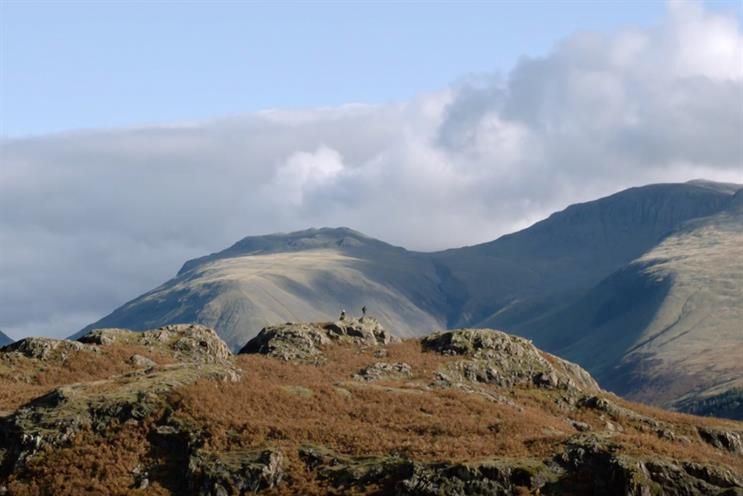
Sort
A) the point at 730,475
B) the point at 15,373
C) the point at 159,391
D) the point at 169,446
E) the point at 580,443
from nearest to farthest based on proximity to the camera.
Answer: the point at 730,475, the point at 580,443, the point at 169,446, the point at 159,391, the point at 15,373

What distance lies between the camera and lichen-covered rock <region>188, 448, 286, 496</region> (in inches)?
2370

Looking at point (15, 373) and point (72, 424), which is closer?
point (72, 424)

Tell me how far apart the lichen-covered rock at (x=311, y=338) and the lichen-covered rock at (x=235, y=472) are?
3377 cm

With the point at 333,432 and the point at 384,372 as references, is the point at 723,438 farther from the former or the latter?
the point at 333,432

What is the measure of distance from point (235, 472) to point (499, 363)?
1610 inches

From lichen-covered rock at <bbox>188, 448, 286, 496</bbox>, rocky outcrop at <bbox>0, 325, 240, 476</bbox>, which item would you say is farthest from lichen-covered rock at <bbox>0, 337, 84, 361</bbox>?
lichen-covered rock at <bbox>188, 448, 286, 496</bbox>

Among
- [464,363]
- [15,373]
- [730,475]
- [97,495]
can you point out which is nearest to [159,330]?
[15,373]

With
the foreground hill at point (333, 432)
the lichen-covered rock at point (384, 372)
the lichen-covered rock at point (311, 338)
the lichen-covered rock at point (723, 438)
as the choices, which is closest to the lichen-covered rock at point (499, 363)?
the foreground hill at point (333, 432)

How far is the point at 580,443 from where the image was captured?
194 feet

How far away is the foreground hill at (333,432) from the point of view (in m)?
56.6

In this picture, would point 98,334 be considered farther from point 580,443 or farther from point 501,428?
point 580,443

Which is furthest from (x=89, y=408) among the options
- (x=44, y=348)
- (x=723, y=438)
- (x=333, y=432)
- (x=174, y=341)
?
(x=723, y=438)

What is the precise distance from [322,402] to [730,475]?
90.5 ft

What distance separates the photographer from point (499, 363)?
97.2 m
